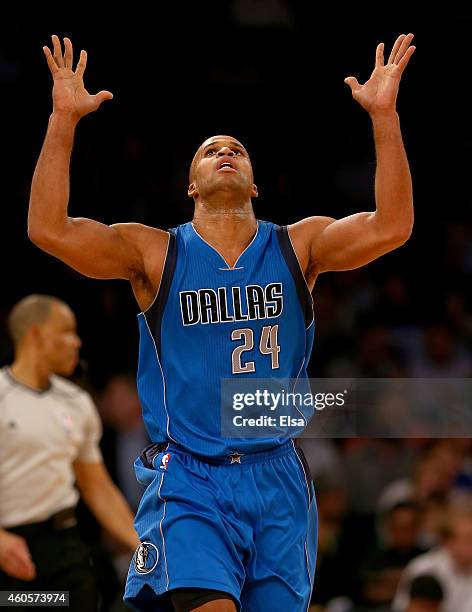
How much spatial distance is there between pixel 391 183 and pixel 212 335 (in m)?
0.88

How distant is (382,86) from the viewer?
4.34 meters

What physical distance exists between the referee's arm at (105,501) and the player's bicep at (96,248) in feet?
7.86

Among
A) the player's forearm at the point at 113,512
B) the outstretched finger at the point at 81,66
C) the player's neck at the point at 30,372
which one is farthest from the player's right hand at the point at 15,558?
the outstretched finger at the point at 81,66

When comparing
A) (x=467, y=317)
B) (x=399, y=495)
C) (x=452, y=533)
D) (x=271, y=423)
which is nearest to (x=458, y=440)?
(x=399, y=495)

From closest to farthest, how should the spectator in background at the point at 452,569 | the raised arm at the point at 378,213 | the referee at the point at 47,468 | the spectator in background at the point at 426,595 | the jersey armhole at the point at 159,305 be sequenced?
the raised arm at the point at 378,213 < the jersey armhole at the point at 159,305 < the referee at the point at 47,468 < the spectator in background at the point at 426,595 < the spectator in background at the point at 452,569

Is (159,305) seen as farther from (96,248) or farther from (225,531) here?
(225,531)

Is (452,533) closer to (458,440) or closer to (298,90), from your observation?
(458,440)

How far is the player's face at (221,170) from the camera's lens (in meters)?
4.59

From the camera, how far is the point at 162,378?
4383 mm

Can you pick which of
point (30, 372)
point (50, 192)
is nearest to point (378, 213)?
point (50, 192)

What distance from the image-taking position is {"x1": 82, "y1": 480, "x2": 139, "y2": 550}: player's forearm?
6445 mm

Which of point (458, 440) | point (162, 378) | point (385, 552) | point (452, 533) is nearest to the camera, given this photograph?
point (162, 378)

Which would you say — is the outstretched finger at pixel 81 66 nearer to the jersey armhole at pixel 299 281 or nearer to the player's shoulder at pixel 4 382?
the jersey armhole at pixel 299 281

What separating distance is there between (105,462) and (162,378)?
396 centimetres
